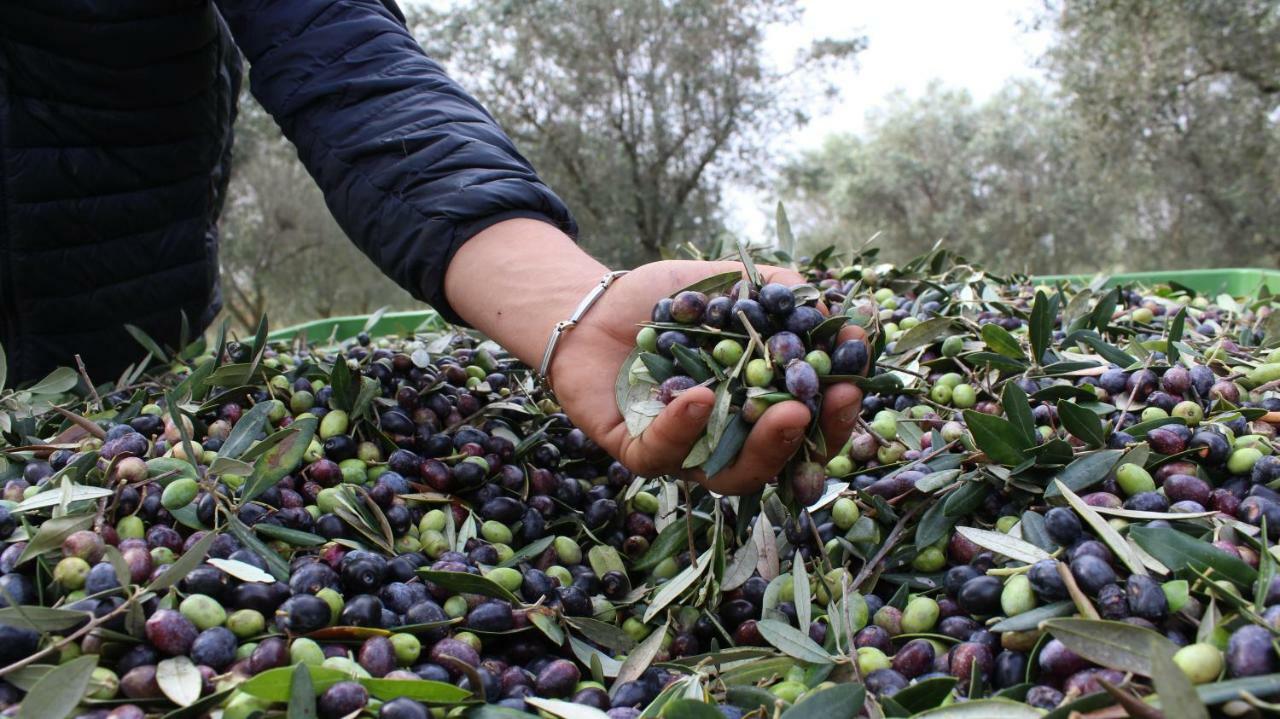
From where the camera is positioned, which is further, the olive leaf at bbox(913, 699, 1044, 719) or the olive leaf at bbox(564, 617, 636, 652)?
the olive leaf at bbox(564, 617, 636, 652)

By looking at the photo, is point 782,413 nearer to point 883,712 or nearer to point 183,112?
point 883,712

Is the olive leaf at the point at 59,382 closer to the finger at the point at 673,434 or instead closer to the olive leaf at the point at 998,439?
the finger at the point at 673,434

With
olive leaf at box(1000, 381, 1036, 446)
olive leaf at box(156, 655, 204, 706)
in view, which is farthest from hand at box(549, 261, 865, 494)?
olive leaf at box(156, 655, 204, 706)

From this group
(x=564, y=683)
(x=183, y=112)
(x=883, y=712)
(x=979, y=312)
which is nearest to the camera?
(x=883, y=712)

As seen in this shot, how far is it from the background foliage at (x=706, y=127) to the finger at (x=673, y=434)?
6.38 meters

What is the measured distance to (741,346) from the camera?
1088mm

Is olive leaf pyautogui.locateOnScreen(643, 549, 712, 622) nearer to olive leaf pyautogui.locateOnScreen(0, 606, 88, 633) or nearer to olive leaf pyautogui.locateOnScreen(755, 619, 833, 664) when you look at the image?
olive leaf pyautogui.locateOnScreen(755, 619, 833, 664)

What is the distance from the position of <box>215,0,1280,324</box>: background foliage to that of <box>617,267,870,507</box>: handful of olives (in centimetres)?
634

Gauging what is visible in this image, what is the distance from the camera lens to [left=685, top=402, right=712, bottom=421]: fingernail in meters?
1.01

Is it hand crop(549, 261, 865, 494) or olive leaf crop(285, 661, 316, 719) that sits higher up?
hand crop(549, 261, 865, 494)

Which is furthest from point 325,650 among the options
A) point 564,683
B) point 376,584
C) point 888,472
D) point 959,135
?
point 959,135

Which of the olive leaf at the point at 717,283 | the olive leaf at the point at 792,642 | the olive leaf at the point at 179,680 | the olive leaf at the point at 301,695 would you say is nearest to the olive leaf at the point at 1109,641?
the olive leaf at the point at 792,642

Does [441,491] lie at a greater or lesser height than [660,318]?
lesser

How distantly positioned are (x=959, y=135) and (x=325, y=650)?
14.1 metres
